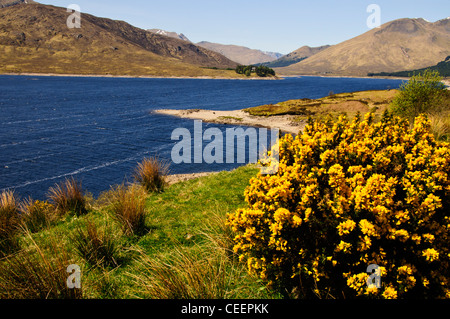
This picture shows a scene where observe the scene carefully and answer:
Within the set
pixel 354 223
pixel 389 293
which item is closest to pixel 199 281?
pixel 354 223

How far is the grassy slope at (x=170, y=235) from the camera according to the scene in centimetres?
595

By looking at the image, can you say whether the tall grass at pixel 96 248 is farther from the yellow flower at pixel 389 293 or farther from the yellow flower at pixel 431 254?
the yellow flower at pixel 431 254

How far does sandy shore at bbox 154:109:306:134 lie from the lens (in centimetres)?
5441

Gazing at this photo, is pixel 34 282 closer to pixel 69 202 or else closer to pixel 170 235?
pixel 170 235

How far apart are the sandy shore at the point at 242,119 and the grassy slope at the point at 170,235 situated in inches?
1532

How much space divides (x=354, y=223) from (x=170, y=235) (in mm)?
5655

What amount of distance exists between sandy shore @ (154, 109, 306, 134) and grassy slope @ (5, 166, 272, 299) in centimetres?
3890

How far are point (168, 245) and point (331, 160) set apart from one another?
16.5ft

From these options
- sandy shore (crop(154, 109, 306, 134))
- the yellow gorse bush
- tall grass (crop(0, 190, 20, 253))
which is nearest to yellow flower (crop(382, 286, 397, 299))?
the yellow gorse bush

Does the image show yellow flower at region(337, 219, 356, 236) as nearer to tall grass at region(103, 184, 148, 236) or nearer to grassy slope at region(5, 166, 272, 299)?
grassy slope at region(5, 166, 272, 299)

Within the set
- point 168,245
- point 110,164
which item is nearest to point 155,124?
point 110,164

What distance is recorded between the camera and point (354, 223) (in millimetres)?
4500

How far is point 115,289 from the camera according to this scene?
6.03 meters

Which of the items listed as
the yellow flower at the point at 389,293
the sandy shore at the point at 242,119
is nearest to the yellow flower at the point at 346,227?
the yellow flower at the point at 389,293
